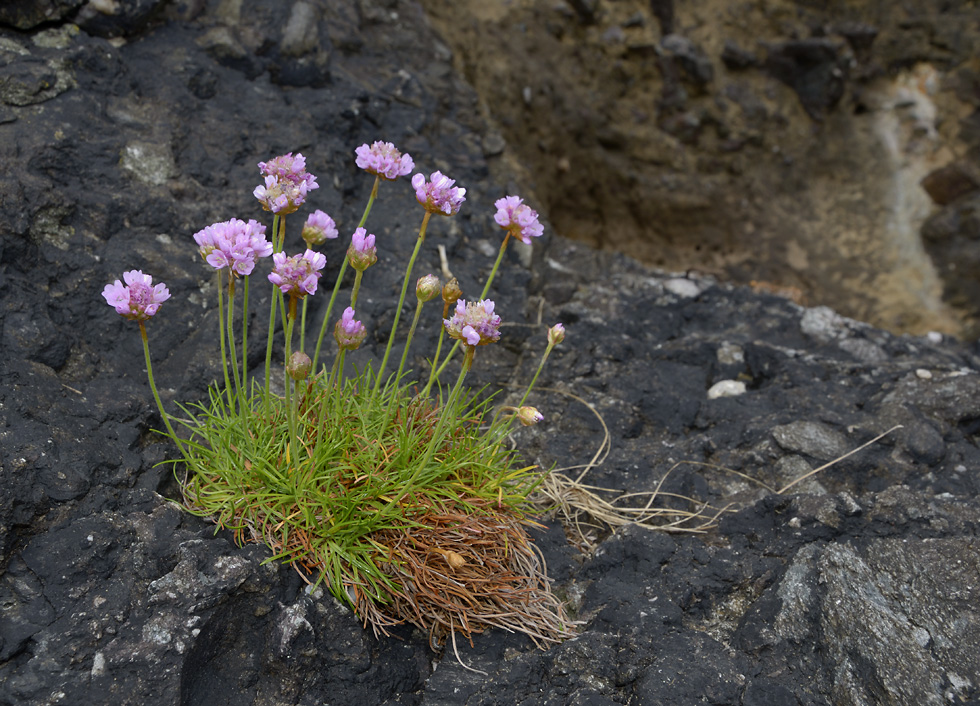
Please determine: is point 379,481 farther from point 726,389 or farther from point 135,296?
point 726,389

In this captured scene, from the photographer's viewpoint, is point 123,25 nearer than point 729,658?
No

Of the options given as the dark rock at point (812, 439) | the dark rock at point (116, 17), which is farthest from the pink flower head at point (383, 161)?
the dark rock at point (116, 17)

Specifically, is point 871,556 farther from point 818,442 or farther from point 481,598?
point 481,598

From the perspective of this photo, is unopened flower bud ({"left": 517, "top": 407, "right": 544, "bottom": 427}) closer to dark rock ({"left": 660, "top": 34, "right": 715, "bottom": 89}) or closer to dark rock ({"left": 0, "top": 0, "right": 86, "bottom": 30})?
dark rock ({"left": 0, "top": 0, "right": 86, "bottom": 30})

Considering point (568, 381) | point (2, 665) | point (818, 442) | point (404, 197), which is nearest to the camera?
point (2, 665)

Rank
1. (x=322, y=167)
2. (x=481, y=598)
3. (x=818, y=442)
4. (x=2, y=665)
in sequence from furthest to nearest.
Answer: (x=322, y=167)
(x=818, y=442)
(x=481, y=598)
(x=2, y=665)

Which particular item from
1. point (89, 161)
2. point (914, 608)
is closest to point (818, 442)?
point (914, 608)

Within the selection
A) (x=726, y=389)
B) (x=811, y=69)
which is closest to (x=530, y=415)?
(x=726, y=389)
